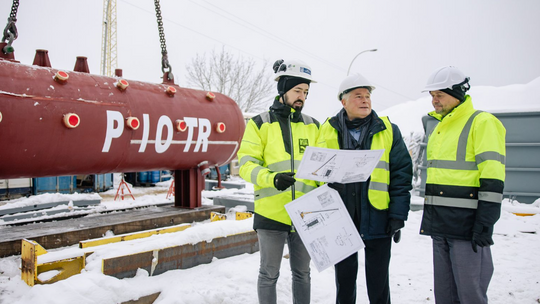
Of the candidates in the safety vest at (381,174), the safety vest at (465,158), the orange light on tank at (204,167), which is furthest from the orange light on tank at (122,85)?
the safety vest at (465,158)

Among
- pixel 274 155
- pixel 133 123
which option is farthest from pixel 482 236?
pixel 133 123

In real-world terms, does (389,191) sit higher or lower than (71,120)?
lower

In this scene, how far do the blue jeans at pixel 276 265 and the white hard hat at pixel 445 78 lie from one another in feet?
5.16

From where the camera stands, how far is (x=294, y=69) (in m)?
2.94

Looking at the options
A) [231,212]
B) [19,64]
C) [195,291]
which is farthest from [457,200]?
[231,212]

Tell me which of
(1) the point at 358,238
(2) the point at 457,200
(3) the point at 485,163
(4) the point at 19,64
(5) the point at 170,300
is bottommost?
(5) the point at 170,300

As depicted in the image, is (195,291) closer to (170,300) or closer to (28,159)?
(170,300)

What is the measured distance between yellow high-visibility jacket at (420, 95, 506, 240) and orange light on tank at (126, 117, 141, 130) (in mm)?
3671

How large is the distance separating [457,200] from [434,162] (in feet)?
1.16

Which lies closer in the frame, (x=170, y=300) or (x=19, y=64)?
(x=170, y=300)

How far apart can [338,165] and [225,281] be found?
2055mm

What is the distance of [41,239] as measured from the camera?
456cm

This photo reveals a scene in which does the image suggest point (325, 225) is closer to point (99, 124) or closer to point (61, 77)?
point (99, 124)

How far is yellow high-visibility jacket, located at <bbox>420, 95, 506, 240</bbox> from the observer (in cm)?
256
